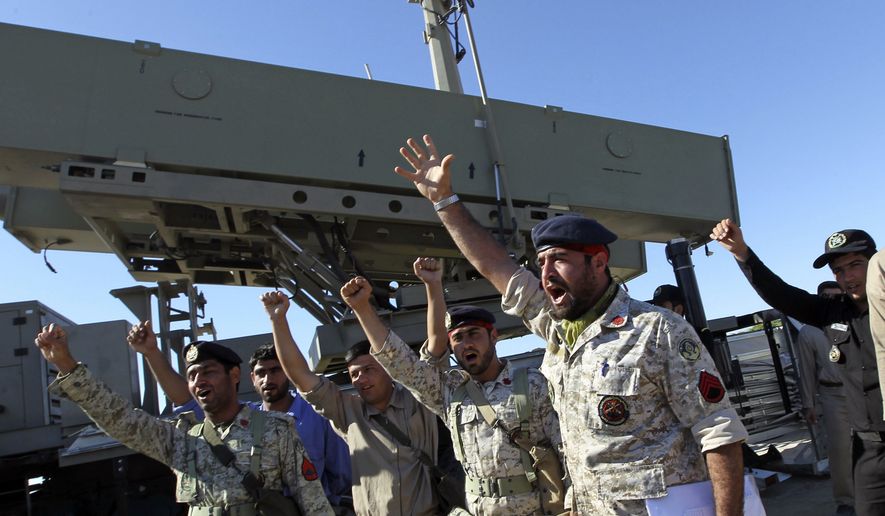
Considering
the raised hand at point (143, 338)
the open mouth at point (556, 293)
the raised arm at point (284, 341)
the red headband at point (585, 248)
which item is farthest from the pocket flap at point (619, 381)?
the raised hand at point (143, 338)

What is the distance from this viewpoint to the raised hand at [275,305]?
122 inches

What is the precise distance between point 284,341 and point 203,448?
23.1 inches

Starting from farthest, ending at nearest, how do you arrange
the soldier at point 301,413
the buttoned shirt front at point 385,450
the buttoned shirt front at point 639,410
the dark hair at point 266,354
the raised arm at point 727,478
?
the dark hair at point 266,354, the soldier at point 301,413, the buttoned shirt front at point 385,450, the buttoned shirt front at point 639,410, the raised arm at point 727,478

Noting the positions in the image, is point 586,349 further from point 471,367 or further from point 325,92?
point 325,92

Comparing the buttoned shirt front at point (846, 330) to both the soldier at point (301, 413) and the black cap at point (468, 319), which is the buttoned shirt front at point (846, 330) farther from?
the soldier at point (301, 413)

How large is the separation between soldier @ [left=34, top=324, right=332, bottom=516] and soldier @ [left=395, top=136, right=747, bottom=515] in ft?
4.22

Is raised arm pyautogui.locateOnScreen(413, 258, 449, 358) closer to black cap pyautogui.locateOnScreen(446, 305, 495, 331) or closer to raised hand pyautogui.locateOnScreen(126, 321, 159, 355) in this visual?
black cap pyautogui.locateOnScreen(446, 305, 495, 331)

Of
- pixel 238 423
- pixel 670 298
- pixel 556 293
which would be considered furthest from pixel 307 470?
pixel 670 298

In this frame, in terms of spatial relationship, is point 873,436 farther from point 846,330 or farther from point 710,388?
point 710,388

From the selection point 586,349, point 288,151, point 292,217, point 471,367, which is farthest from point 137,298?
point 586,349

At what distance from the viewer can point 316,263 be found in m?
4.77

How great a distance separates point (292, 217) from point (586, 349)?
11.5ft

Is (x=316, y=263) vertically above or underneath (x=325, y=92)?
underneath

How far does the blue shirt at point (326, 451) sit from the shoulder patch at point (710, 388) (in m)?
2.33
